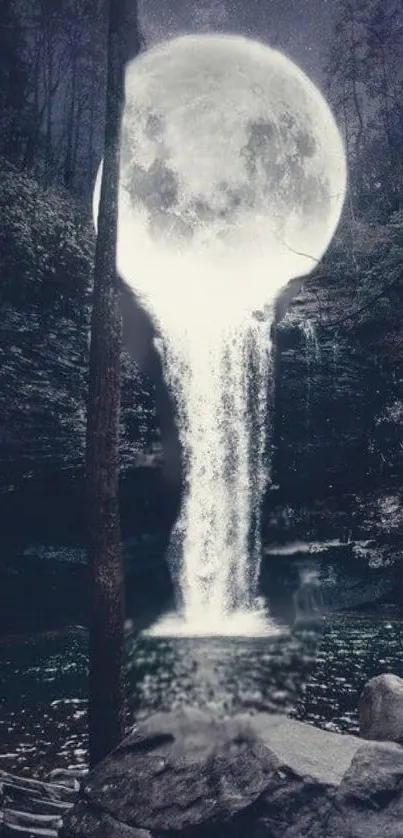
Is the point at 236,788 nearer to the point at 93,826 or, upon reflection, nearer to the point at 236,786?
the point at 236,786

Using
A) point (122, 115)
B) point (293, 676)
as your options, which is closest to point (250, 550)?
point (293, 676)

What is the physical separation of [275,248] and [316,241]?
6.16 feet

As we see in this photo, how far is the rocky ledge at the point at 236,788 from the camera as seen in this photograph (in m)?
3.91

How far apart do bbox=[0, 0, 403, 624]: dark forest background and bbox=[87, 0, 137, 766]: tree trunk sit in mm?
9898

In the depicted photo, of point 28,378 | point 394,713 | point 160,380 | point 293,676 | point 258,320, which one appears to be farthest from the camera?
point 258,320

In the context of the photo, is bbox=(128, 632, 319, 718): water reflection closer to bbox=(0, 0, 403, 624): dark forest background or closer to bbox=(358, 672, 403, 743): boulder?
bbox=(358, 672, 403, 743): boulder

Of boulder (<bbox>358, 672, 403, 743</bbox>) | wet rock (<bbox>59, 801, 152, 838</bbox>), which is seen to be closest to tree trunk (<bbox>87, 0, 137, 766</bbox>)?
wet rock (<bbox>59, 801, 152, 838</bbox>)

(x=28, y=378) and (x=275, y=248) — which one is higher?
(x=275, y=248)

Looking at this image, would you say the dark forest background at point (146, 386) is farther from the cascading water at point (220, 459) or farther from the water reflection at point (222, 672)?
the water reflection at point (222, 672)

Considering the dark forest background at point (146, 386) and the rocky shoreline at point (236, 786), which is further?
the dark forest background at point (146, 386)

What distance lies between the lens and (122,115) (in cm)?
632

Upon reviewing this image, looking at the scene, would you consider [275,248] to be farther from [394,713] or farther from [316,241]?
[394,713]

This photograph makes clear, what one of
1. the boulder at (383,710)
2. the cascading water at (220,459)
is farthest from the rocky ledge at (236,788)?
the cascading water at (220,459)

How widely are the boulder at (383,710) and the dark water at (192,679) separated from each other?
36.4 inches
